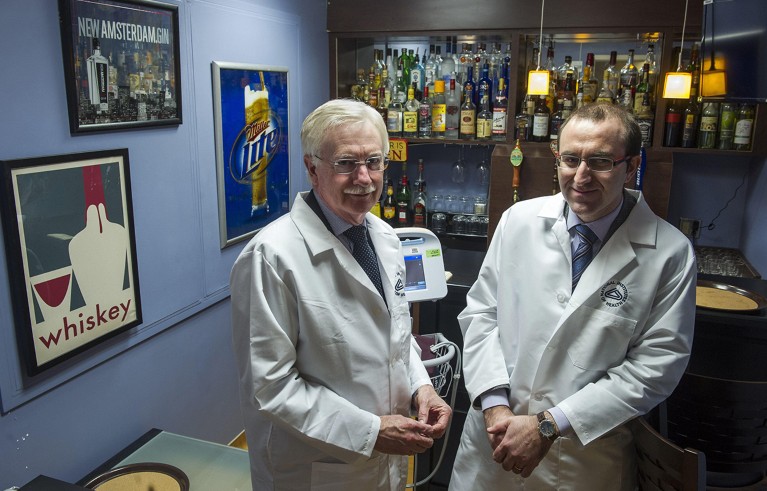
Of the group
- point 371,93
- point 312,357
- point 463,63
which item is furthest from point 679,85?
point 312,357

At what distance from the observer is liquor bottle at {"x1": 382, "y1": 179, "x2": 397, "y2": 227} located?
3604 mm

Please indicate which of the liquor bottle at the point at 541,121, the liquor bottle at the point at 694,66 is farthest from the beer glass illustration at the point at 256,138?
the liquor bottle at the point at 694,66

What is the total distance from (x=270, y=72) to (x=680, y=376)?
2.26 metres

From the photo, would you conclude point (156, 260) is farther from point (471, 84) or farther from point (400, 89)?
point (471, 84)

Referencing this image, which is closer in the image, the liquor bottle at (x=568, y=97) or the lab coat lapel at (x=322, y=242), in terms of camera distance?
the lab coat lapel at (x=322, y=242)

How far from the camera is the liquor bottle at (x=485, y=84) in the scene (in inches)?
129

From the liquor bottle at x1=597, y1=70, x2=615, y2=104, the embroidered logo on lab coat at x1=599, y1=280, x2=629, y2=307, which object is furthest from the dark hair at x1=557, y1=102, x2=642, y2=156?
the liquor bottle at x1=597, y1=70, x2=615, y2=104

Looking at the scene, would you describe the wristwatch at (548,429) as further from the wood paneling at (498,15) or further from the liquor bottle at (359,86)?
the liquor bottle at (359,86)

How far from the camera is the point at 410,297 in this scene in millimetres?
2074

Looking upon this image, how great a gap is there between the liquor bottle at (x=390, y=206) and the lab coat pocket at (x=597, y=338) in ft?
7.21

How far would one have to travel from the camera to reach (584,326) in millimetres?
1473

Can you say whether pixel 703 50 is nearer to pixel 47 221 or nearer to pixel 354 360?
pixel 354 360

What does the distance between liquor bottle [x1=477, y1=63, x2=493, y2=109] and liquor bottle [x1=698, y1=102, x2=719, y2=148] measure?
1058mm

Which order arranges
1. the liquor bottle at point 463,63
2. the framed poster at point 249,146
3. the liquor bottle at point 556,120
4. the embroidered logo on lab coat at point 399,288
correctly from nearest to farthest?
1. the embroidered logo on lab coat at point 399,288
2. the framed poster at point 249,146
3. the liquor bottle at point 556,120
4. the liquor bottle at point 463,63
